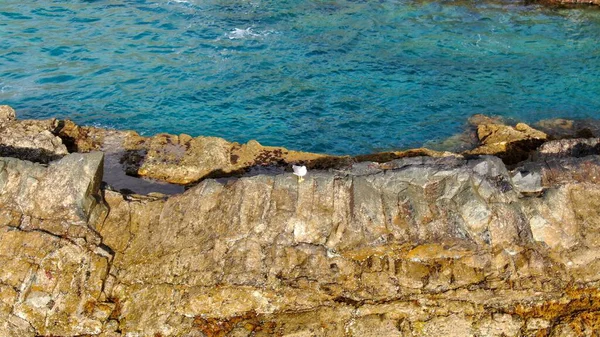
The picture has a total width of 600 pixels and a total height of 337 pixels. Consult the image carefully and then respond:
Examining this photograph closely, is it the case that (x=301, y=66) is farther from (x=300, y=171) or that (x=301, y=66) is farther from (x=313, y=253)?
(x=313, y=253)

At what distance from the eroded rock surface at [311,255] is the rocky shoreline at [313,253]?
0.08 ft

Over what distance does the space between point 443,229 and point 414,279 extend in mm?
1032

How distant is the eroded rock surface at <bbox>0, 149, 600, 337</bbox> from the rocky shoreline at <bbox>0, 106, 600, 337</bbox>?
0.08 ft

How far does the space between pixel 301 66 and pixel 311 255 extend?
1306cm

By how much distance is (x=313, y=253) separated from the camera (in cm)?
962

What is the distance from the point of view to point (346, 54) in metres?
22.4

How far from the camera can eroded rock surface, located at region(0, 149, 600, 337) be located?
360 inches

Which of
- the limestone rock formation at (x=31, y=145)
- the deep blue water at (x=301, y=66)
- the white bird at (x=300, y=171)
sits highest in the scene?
the white bird at (x=300, y=171)

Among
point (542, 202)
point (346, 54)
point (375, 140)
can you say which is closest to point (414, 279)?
point (542, 202)

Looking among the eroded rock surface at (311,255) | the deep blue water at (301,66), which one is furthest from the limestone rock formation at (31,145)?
the deep blue water at (301,66)

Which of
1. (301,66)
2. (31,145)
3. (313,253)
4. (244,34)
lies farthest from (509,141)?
(244,34)

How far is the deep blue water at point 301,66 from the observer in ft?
59.1

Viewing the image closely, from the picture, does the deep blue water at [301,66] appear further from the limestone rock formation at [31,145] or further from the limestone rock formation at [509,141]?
the limestone rock formation at [31,145]

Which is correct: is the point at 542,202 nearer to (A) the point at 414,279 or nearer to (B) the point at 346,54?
(A) the point at 414,279
